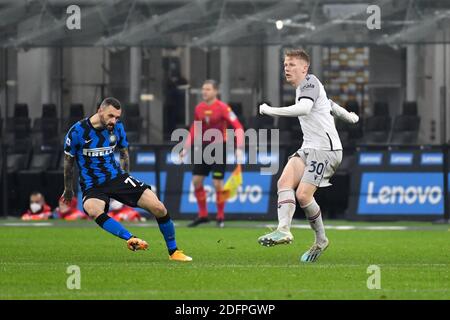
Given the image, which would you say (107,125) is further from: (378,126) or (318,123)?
(378,126)

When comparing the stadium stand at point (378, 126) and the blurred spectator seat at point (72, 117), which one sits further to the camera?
the blurred spectator seat at point (72, 117)

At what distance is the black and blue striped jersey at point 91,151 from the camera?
14.9 metres

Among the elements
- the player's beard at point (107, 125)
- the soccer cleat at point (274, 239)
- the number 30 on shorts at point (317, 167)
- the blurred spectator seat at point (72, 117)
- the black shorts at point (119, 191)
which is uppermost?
the player's beard at point (107, 125)

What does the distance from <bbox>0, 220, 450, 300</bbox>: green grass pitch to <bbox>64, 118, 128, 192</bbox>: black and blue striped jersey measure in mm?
911

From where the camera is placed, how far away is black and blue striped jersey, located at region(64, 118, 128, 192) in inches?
587

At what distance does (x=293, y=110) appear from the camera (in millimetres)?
14078

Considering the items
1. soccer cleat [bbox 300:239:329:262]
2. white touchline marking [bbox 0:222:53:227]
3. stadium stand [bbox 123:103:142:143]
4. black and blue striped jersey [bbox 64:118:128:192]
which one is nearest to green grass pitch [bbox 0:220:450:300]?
Result: soccer cleat [bbox 300:239:329:262]

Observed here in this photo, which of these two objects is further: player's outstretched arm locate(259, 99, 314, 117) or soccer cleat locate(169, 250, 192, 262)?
soccer cleat locate(169, 250, 192, 262)

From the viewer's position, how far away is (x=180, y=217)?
25.4 metres

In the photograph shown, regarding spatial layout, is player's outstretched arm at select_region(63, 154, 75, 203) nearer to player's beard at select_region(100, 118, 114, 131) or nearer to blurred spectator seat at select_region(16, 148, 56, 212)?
player's beard at select_region(100, 118, 114, 131)

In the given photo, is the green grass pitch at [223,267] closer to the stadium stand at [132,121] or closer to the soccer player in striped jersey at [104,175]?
the soccer player in striped jersey at [104,175]

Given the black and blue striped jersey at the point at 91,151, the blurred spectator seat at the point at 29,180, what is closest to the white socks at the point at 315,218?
the black and blue striped jersey at the point at 91,151

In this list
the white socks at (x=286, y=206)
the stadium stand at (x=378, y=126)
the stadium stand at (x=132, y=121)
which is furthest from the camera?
the stadium stand at (x=132, y=121)

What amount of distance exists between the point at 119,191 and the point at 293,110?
2182 millimetres
